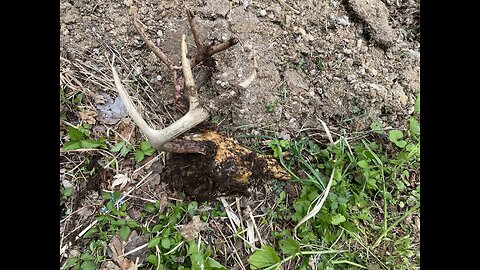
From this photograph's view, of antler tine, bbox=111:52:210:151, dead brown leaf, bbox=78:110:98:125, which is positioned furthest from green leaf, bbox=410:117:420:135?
dead brown leaf, bbox=78:110:98:125

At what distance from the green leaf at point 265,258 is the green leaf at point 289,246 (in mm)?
55

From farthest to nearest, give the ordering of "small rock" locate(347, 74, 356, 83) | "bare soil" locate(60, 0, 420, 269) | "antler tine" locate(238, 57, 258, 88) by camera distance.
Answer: "small rock" locate(347, 74, 356, 83) < "bare soil" locate(60, 0, 420, 269) < "antler tine" locate(238, 57, 258, 88)

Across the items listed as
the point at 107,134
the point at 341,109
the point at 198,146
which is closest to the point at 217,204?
the point at 198,146

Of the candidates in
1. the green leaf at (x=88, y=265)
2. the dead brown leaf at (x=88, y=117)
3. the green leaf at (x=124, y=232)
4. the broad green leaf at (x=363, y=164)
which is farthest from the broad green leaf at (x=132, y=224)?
the broad green leaf at (x=363, y=164)

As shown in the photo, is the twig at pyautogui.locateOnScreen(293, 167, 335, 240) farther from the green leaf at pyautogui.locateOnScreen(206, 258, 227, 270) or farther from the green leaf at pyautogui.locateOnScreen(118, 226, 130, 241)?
the green leaf at pyautogui.locateOnScreen(118, 226, 130, 241)

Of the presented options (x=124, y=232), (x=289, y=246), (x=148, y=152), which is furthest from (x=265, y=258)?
(x=148, y=152)

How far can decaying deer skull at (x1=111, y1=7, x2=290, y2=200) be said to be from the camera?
6.96ft

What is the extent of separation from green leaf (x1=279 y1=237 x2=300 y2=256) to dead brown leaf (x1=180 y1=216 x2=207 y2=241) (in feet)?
1.29

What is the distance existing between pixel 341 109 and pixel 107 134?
1273 millimetres

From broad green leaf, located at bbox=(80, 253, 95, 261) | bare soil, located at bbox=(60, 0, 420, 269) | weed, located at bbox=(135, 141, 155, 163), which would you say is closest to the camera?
broad green leaf, located at bbox=(80, 253, 95, 261)

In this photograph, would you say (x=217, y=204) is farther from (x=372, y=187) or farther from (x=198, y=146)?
(x=372, y=187)

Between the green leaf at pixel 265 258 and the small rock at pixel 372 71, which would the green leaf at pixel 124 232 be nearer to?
the green leaf at pixel 265 258

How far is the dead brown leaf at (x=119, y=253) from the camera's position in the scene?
2188 mm

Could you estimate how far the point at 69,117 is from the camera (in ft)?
8.12
